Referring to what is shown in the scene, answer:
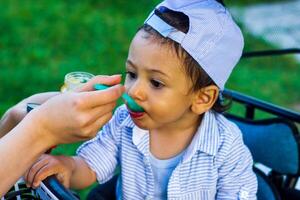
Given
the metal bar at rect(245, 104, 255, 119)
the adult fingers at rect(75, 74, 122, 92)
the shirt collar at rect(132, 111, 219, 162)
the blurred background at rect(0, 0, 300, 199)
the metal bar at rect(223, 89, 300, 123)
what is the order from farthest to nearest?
1. the blurred background at rect(0, 0, 300, 199)
2. the metal bar at rect(245, 104, 255, 119)
3. the metal bar at rect(223, 89, 300, 123)
4. the shirt collar at rect(132, 111, 219, 162)
5. the adult fingers at rect(75, 74, 122, 92)

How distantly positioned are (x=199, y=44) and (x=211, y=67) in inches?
3.1

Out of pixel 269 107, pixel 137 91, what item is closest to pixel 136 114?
pixel 137 91

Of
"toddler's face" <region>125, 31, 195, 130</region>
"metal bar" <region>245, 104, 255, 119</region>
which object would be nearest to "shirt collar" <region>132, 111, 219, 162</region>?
"toddler's face" <region>125, 31, 195, 130</region>

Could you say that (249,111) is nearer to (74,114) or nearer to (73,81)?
(73,81)

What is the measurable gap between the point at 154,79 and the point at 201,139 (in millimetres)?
305

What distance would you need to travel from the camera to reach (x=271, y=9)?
5.53 meters

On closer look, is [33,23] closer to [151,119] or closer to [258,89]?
[258,89]

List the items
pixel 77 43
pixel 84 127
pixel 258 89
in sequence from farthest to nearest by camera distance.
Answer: pixel 77 43, pixel 258 89, pixel 84 127

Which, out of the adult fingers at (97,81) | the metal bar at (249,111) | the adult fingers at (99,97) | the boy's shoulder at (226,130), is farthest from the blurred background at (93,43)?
the adult fingers at (99,97)

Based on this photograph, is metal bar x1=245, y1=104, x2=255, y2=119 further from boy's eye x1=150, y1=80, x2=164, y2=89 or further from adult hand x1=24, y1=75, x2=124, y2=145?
adult hand x1=24, y1=75, x2=124, y2=145

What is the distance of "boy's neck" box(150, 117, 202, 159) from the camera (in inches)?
74.2

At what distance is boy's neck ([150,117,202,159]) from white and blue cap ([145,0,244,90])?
24cm

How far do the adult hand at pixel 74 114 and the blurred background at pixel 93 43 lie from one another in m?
2.24

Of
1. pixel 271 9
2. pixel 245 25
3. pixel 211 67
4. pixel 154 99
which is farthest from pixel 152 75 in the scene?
pixel 271 9
